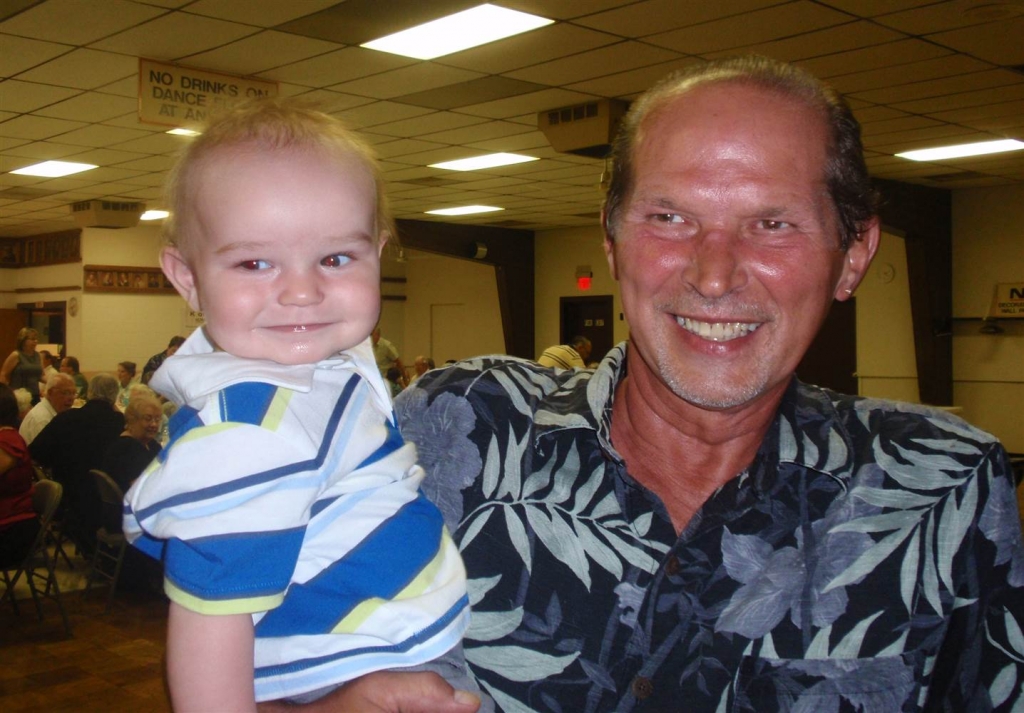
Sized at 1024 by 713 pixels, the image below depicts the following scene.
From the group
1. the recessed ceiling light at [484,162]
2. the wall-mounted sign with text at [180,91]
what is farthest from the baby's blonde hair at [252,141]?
the recessed ceiling light at [484,162]

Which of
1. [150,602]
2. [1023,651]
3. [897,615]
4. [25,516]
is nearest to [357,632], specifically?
[897,615]

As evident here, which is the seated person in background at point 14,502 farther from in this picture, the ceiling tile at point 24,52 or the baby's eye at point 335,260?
the baby's eye at point 335,260

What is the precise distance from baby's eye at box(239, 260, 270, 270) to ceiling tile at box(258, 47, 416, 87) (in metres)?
5.06

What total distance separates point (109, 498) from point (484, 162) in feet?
18.4

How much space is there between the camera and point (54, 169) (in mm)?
10062

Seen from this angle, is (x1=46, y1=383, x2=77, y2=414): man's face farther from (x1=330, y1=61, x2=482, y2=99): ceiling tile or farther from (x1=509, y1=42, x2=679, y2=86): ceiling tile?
(x1=509, y1=42, x2=679, y2=86): ceiling tile

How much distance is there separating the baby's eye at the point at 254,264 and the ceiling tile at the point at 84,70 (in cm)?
550

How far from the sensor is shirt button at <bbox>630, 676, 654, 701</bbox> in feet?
3.92

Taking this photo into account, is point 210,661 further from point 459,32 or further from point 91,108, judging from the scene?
point 91,108

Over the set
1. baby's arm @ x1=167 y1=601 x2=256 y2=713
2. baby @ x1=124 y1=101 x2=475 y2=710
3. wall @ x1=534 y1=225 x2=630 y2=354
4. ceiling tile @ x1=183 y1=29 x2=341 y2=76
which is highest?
ceiling tile @ x1=183 y1=29 x2=341 y2=76

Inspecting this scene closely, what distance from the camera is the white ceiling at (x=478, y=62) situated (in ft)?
16.8

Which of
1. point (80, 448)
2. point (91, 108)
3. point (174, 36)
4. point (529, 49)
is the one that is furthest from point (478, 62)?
point (80, 448)

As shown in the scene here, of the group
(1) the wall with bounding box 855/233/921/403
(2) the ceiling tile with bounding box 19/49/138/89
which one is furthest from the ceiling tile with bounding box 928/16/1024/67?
(1) the wall with bounding box 855/233/921/403

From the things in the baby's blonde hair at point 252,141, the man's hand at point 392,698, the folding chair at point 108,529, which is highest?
the baby's blonde hair at point 252,141
